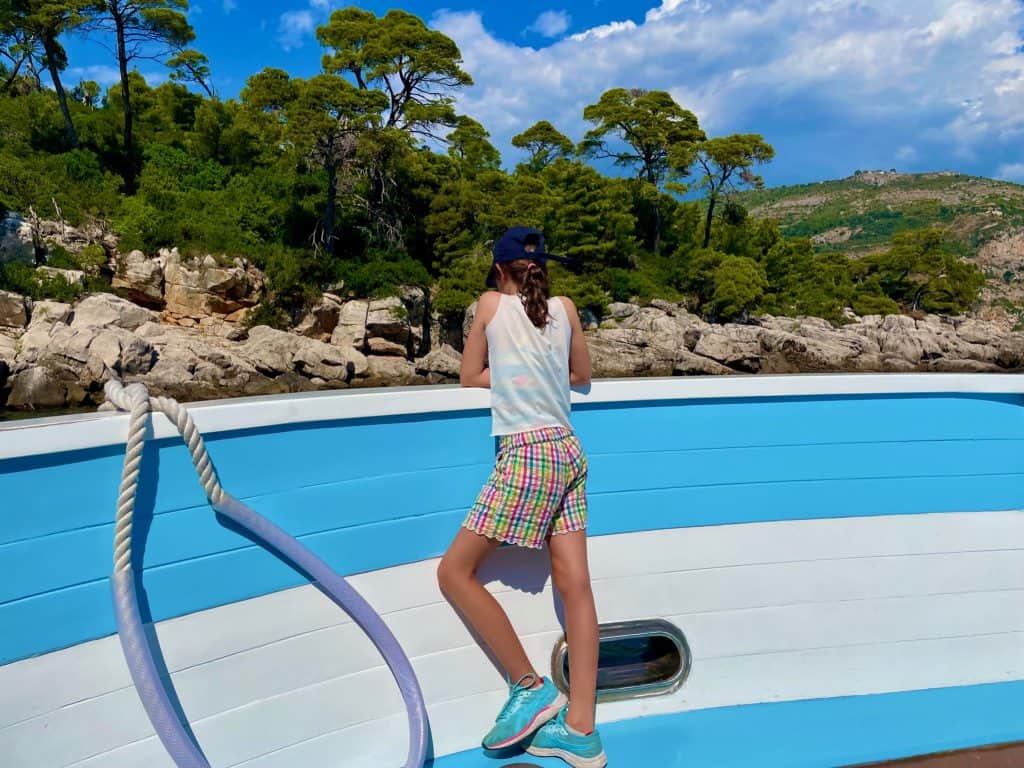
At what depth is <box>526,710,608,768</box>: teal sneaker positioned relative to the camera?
169cm

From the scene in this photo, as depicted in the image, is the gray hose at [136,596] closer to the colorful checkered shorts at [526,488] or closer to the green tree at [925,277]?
the colorful checkered shorts at [526,488]

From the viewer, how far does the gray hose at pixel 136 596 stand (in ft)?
4.39

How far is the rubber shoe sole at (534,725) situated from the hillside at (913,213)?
7185cm

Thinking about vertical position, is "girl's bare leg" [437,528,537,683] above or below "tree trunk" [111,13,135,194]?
below

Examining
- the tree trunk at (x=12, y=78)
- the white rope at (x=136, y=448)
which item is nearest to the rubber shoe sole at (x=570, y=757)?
the white rope at (x=136, y=448)

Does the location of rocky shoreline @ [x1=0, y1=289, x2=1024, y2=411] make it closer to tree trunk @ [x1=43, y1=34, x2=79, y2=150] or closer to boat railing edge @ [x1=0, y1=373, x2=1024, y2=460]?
tree trunk @ [x1=43, y1=34, x2=79, y2=150]

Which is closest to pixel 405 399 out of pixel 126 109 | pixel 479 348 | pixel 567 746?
pixel 479 348

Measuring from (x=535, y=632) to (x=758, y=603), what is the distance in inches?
26.8

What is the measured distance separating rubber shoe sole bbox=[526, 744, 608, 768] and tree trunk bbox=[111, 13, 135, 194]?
24.2 metres

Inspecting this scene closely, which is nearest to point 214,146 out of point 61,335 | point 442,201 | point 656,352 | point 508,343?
point 442,201

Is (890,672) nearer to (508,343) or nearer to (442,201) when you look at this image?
(508,343)

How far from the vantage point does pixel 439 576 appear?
1.70 m

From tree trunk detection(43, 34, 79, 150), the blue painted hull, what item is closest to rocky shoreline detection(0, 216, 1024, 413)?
tree trunk detection(43, 34, 79, 150)

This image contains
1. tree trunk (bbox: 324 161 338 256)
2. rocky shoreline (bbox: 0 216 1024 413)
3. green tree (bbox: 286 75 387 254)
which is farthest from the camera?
tree trunk (bbox: 324 161 338 256)
